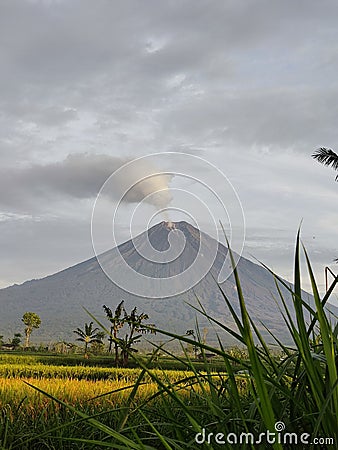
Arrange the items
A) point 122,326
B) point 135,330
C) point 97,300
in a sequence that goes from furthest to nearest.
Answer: point 97,300 < point 122,326 < point 135,330

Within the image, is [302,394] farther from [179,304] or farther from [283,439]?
[179,304]

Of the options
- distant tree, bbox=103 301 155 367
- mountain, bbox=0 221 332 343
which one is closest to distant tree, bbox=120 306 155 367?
distant tree, bbox=103 301 155 367

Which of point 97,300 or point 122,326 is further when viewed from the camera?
point 97,300

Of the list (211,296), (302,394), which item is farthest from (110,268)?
(302,394)

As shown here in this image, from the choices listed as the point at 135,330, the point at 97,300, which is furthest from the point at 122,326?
the point at 97,300

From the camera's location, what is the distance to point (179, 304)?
103875 millimetres

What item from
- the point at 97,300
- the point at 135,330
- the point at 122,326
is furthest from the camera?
the point at 97,300

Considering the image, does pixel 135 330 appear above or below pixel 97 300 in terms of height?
below

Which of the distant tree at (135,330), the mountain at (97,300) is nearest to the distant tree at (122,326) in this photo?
the distant tree at (135,330)

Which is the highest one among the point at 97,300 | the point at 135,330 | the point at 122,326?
the point at 97,300

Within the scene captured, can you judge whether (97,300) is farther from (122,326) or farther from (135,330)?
(135,330)

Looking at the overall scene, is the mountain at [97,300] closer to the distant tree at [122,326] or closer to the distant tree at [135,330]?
the distant tree at [122,326]

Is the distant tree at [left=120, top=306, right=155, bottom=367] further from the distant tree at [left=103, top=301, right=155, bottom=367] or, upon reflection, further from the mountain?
the mountain

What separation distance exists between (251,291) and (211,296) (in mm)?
6621
